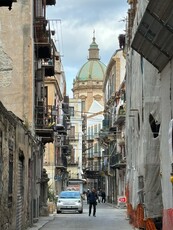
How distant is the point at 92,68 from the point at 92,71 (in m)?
1.68

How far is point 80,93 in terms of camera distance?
126 metres

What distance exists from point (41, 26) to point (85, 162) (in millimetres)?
88316

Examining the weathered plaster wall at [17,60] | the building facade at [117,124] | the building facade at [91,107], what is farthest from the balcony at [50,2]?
the building facade at [91,107]

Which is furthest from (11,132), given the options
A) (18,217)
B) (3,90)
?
(3,90)

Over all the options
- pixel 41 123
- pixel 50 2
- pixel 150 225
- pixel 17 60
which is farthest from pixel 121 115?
pixel 150 225

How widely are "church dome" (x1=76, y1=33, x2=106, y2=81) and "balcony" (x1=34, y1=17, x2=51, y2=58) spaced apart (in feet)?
314

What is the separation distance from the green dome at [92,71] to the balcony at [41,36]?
9556cm

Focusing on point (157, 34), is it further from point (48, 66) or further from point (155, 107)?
point (48, 66)

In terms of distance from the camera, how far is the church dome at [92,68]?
417ft

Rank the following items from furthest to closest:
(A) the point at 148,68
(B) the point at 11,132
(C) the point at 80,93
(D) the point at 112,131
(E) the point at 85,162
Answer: (C) the point at 80,93 < (E) the point at 85,162 < (D) the point at 112,131 < (B) the point at 11,132 < (A) the point at 148,68

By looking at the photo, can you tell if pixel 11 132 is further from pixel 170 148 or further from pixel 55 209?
pixel 55 209

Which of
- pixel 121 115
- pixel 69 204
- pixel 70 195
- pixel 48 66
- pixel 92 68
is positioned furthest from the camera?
pixel 92 68

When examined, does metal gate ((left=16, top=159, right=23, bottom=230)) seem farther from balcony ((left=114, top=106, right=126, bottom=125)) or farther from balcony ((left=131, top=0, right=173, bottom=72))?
balcony ((left=114, top=106, right=126, bottom=125))

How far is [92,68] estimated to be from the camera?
130500 millimetres
